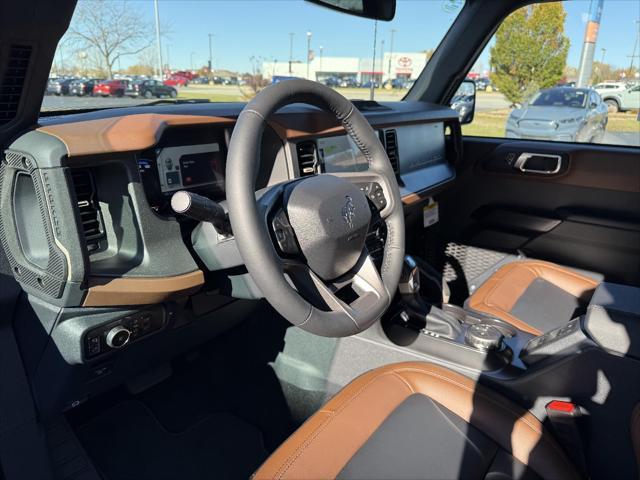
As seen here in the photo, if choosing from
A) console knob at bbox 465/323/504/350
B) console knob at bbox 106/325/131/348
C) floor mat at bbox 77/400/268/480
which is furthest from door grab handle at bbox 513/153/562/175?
console knob at bbox 106/325/131/348

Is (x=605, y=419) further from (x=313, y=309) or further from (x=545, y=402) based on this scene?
(x=313, y=309)

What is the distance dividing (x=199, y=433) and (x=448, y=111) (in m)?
2.28

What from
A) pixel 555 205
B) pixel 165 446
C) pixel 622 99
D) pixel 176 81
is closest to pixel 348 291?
pixel 165 446

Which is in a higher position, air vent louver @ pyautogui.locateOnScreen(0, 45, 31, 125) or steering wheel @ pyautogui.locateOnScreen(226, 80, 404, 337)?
air vent louver @ pyautogui.locateOnScreen(0, 45, 31, 125)

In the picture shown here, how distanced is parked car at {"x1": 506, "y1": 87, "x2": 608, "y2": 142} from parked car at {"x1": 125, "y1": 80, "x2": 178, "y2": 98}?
2.12 metres

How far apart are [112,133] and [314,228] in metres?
0.58

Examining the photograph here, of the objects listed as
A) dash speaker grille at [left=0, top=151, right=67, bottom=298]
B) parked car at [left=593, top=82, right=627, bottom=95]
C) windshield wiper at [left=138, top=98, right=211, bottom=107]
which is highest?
parked car at [left=593, top=82, right=627, bottom=95]

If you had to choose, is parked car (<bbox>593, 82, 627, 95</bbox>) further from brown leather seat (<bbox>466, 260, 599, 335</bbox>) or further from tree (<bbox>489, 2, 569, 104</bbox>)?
brown leather seat (<bbox>466, 260, 599, 335</bbox>)

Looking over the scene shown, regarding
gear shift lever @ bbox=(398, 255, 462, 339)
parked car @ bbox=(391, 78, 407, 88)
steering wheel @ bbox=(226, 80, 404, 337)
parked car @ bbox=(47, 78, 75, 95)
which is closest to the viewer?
steering wheel @ bbox=(226, 80, 404, 337)

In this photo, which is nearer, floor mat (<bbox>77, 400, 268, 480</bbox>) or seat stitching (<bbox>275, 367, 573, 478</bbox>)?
seat stitching (<bbox>275, 367, 573, 478</bbox>)

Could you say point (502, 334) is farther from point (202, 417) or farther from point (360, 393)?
point (202, 417)

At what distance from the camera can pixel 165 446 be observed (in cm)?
209

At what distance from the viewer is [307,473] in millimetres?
1260

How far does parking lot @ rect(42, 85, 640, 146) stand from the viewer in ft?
5.58
